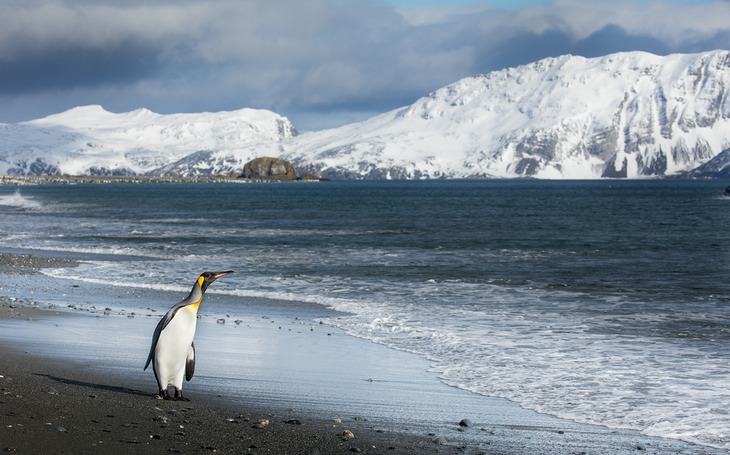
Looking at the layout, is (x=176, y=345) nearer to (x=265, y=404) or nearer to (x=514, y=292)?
(x=265, y=404)

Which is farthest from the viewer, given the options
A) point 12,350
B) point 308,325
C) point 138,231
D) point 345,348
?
point 138,231

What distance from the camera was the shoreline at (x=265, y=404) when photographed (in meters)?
8.55

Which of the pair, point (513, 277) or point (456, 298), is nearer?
point (456, 298)

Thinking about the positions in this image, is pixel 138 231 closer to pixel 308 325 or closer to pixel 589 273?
pixel 589 273

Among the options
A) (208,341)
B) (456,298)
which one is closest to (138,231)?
(456,298)

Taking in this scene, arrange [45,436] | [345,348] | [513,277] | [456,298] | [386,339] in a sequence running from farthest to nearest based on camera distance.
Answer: [513,277] < [456,298] < [386,339] < [345,348] < [45,436]

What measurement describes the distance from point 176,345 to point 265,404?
1.23 meters

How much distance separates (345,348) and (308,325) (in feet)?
8.77

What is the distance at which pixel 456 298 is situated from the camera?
69.4 feet

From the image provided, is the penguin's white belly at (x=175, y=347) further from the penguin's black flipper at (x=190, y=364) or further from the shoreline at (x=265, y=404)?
the shoreline at (x=265, y=404)

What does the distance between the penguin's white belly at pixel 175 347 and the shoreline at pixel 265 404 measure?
35 centimetres

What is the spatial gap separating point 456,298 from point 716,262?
14.4 m

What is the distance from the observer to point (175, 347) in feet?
34.6

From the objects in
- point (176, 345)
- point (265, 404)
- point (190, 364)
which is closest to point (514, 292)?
point (190, 364)
